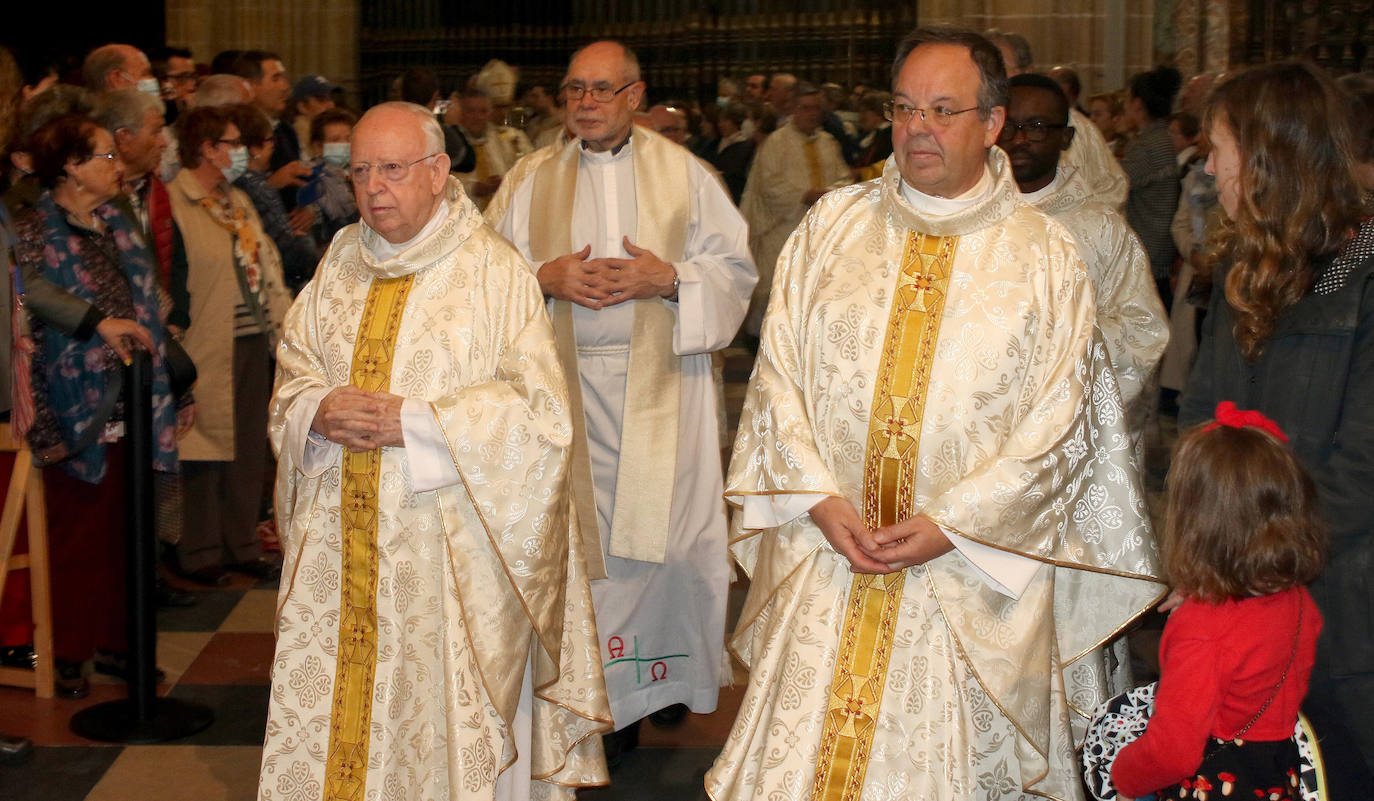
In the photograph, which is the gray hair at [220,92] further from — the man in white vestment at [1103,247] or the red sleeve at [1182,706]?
the red sleeve at [1182,706]

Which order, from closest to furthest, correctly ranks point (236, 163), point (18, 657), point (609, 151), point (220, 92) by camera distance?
1. point (609, 151)
2. point (18, 657)
3. point (236, 163)
4. point (220, 92)

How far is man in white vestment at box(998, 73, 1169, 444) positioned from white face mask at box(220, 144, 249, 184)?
3.14 meters

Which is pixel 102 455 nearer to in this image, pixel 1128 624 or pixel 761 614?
pixel 761 614

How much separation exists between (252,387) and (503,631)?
2916 mm

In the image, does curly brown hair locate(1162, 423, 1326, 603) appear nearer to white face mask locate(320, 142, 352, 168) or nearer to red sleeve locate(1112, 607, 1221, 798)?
red sleeve locate(1112, 607, 1221, 798)

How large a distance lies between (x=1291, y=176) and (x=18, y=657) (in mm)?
3985

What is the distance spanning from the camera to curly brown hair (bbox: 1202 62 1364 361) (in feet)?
8.46

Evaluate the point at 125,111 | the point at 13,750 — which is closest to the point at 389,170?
the point at 13,750

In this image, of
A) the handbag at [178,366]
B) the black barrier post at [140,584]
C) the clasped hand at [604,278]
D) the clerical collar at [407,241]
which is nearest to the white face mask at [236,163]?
the handbag at [178,366]

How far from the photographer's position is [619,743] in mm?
4176

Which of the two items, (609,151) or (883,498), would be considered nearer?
(883,498)

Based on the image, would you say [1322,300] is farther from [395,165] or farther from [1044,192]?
[395,165]

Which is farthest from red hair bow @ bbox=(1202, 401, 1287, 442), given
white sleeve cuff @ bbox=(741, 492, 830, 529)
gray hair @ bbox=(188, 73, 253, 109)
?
gray hair @ bbox=(188, 73, 253, 109)

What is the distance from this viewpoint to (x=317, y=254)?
6.21m
